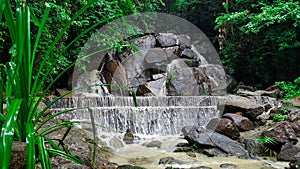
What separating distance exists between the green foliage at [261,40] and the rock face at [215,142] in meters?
5.27

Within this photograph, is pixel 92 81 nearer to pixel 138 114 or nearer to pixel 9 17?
pixel 138 114

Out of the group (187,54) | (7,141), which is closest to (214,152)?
(7,141)

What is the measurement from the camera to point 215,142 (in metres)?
3.84

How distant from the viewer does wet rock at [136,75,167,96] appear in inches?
313

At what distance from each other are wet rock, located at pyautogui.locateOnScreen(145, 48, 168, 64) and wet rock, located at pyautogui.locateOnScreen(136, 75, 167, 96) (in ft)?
4.52

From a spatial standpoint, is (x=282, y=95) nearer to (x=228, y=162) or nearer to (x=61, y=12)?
(x=228, y=162)

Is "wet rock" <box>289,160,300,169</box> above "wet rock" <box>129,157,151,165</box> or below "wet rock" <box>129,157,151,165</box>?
above

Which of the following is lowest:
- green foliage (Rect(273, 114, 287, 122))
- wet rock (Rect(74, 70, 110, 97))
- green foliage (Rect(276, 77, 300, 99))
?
green foliage (Rect(273, 114, 287, 122))

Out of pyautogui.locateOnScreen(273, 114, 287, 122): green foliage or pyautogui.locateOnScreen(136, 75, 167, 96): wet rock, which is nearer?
pyautogui.locateOnScreen(273, 114, 287, 122): green foliage

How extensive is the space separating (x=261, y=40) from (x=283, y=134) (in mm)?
6844

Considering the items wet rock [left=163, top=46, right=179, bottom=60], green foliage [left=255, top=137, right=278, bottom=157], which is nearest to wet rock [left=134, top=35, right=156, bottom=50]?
wet rock [left=163, top=46, right=179, bottom=60]

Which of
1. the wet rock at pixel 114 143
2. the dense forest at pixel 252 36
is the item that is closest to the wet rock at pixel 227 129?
the wet rock at pixel 114 143

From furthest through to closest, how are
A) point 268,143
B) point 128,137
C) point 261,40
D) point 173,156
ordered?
point 261,40, point 128,137, point 268,143, point 173,156

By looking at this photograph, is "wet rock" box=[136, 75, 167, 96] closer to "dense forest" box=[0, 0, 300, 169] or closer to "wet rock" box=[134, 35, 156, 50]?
"dense forest" box=[0, 0, 300, 169]
